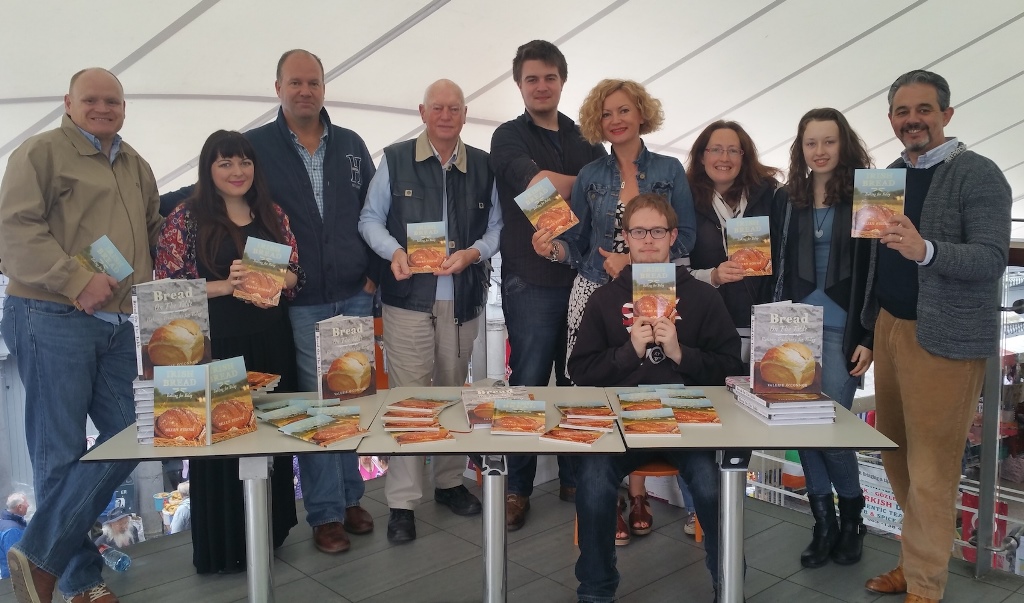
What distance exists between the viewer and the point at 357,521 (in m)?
3.30

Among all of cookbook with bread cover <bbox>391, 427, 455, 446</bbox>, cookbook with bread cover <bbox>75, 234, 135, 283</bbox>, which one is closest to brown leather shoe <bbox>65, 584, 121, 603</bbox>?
cookbook with bread cover <bbox>75, 234, 135, 283</bbox>

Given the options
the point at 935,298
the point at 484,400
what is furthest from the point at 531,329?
the point at 935,298

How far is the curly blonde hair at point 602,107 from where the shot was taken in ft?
9.84

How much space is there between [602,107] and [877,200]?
3.82 feet

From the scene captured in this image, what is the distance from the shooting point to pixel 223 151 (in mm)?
2717

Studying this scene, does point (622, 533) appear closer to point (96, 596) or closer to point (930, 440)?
point (930, 440)

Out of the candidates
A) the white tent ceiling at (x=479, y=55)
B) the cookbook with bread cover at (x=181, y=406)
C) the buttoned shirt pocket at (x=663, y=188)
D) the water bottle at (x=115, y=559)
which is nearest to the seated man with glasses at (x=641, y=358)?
the buttoned shirt pocket at (x=663, y=188)

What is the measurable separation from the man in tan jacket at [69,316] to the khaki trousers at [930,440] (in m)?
2.70

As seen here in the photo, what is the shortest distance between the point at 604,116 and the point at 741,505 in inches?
65.2

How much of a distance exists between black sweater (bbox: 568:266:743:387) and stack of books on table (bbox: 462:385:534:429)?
0.27m

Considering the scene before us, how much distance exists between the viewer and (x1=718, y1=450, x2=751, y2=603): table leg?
2115mm

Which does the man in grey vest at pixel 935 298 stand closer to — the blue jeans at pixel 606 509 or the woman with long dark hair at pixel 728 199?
the woman with long dark hair at pixel 728 199

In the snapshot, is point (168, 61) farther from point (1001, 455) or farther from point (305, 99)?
point (1001, 455)

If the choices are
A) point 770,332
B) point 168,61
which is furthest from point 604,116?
point 168,61
